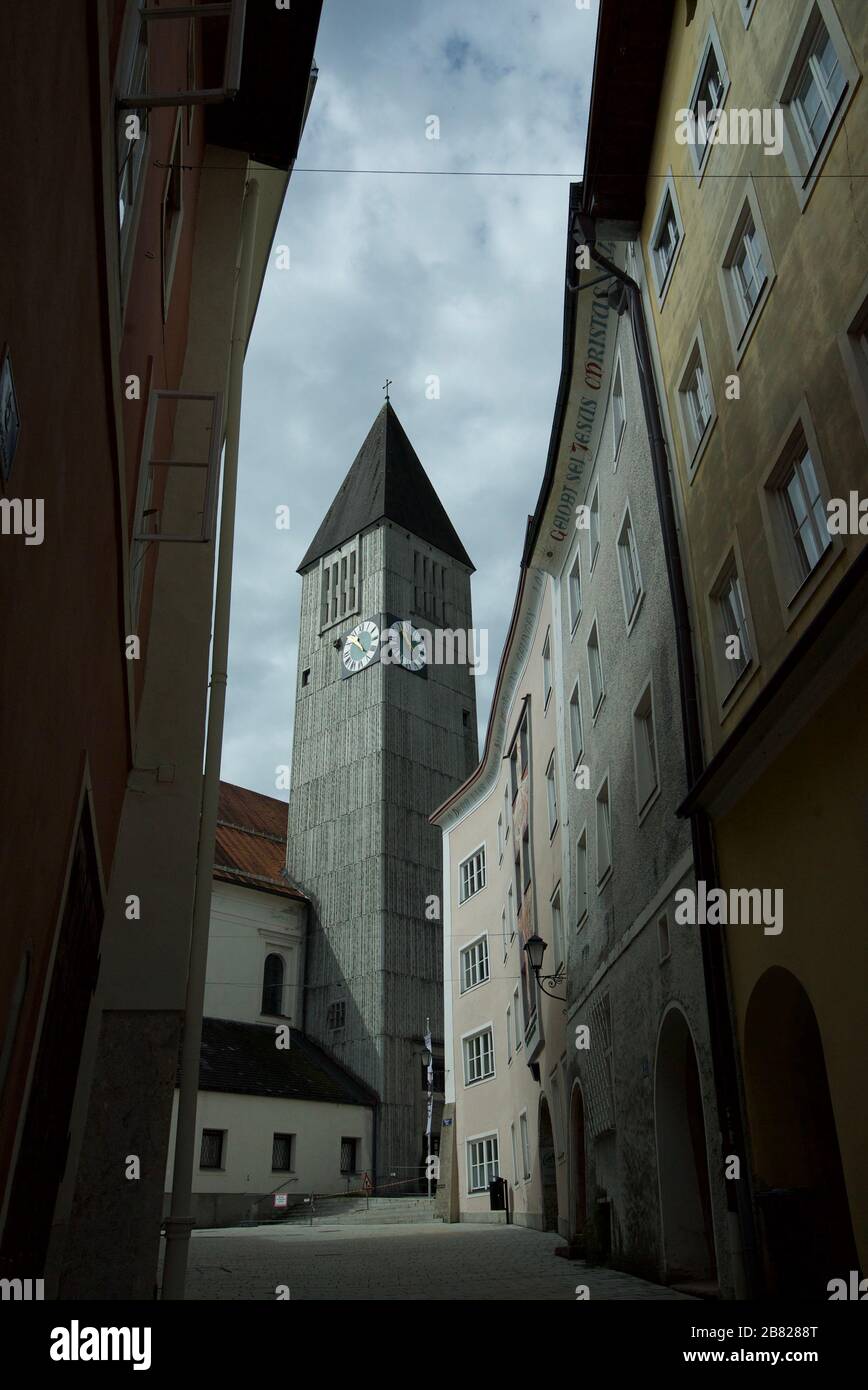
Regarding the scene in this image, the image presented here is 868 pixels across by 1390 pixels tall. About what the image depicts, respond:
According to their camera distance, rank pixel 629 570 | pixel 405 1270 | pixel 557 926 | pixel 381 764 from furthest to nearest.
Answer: pixel 381 764, pixel 557 926, pixel 629 570, pixel 405 1270

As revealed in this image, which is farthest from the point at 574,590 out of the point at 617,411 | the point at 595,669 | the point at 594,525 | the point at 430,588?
the point at 430,588

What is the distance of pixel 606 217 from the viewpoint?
15492 mm

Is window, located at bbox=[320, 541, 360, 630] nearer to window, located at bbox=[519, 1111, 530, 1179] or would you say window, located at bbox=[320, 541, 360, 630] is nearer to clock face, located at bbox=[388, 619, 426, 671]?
clock face, located at bbox=[388, 619, 426, 671]

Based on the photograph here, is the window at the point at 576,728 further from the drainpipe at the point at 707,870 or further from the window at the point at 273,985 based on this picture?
the window at the point at 273,985

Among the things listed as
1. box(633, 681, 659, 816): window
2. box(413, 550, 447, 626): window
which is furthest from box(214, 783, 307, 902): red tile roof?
box(633, 681, 659, 816): window

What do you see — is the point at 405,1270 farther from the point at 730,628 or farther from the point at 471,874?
the point at 471,874

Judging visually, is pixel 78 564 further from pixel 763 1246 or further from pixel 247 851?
pixel 247 851

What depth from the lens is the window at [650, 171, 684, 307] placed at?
44.7 ft

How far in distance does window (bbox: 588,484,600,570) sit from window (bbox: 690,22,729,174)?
6.31 m

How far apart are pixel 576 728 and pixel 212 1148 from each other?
72.1 ft

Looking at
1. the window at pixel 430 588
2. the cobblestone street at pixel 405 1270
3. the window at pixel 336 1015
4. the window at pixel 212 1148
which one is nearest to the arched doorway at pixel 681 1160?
the cobblestone street at pixel 405 1270

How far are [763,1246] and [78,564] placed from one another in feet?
25.2

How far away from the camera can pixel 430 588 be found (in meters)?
54.2
